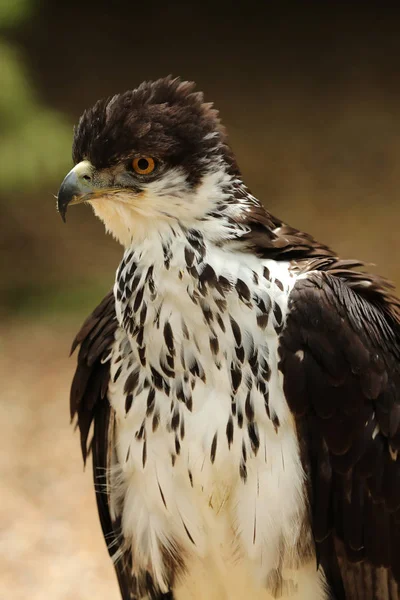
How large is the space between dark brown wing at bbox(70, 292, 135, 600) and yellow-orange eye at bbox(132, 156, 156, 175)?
53cm

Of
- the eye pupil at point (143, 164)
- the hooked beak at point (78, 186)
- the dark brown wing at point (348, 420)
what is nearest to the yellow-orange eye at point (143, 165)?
the eye pupil at point (143, 164)

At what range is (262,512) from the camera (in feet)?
8.20

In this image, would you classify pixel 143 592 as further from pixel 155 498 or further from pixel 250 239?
pixel 250 239

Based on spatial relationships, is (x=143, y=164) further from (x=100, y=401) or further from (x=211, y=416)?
(x=100, y=401)

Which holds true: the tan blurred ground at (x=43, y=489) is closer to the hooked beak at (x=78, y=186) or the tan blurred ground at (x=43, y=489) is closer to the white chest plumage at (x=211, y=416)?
the white chest plumage at (x=211, y=416)

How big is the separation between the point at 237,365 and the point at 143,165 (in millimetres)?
566

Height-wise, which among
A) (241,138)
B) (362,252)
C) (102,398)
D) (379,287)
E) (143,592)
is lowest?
(143,592)

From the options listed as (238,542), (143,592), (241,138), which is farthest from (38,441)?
(241,138)

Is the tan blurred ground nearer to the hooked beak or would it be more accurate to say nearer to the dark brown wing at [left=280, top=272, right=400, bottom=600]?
the dark brown wing at [left=280, top=272, right=400, bottom=600]

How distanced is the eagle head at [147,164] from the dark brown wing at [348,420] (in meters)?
0.37

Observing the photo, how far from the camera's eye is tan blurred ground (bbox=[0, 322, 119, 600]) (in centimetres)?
425

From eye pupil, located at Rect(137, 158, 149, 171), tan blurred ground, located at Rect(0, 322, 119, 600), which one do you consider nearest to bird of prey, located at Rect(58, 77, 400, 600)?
eye pupil, located at Rect(137, 158, 149, 171)

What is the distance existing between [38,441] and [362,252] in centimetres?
290

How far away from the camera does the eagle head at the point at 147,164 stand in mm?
2305
